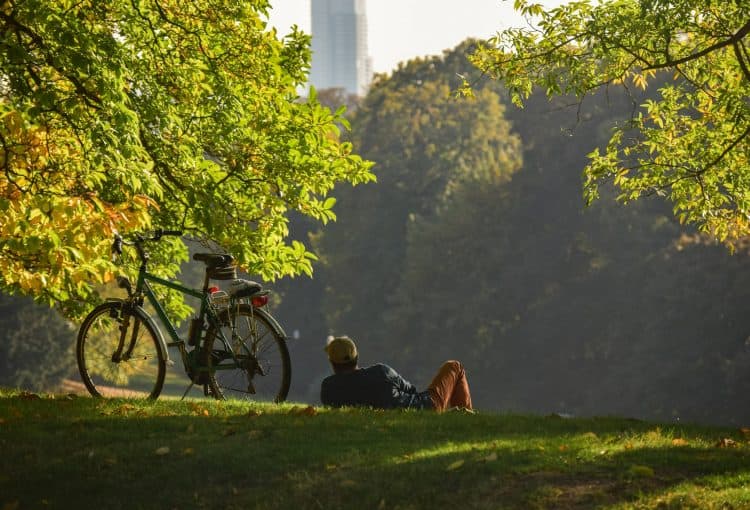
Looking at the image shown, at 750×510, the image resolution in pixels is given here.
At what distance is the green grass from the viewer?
22.1ft

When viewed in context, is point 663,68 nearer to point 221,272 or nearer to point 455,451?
point 221,272

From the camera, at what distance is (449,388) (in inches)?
387

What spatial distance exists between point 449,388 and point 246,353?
1.89 m

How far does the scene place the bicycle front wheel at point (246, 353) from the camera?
979cm

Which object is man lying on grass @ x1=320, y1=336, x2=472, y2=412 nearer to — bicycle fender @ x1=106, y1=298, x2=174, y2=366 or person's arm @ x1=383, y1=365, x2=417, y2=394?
person's arm @ x1=383, y1=365, x2=417, y2=394

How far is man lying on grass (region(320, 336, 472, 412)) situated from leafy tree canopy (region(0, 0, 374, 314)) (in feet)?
7.00

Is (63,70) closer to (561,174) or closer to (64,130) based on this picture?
(64,130)

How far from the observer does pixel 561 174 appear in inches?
2047

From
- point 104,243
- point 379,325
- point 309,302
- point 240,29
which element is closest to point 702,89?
point 240,29

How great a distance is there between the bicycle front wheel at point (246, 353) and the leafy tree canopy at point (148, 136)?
1265 millimetres

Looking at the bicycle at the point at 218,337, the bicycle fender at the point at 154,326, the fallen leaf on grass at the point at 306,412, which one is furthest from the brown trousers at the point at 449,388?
the bicycle fender at the point at 154,326

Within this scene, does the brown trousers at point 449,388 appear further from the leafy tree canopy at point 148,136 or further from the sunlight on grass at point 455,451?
the leafy tree canopy at point 148,136

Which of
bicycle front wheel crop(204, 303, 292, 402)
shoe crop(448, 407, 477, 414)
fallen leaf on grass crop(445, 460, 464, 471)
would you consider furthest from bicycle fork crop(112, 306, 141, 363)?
fallen leaf on grass crop(445, 460, 464, 471)

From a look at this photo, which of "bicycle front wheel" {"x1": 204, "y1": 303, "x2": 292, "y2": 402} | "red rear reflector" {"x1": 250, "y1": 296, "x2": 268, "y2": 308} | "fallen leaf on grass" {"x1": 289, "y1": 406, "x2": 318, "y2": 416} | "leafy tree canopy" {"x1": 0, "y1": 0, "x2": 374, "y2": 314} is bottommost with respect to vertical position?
"fallen leaf on grass" {"x1": 289, "y1": 406, "x2": 318, "y2": 416}
